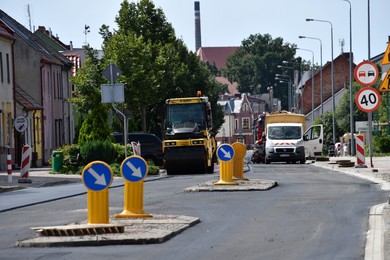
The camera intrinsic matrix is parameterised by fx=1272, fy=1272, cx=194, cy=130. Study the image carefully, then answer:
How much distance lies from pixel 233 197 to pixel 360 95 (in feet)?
33.2

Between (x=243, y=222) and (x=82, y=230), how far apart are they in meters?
3.19

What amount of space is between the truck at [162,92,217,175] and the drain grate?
30275 mm

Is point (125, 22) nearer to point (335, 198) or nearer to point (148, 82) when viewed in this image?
point (148, 82)

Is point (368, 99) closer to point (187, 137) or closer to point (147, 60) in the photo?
point (187, 137)

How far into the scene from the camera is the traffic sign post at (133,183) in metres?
19.1

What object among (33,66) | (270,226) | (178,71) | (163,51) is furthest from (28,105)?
(270,226)

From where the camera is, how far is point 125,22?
76438 millimetres

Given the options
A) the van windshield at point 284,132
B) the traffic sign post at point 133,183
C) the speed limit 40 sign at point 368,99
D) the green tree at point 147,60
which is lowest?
the traffic sign post at point 133,183

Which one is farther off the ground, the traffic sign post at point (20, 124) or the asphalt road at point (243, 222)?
the traffic sign post at point (20, 124)


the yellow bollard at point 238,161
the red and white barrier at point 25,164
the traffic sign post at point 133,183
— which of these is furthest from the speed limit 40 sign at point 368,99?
the traffic sign post at point 133,183

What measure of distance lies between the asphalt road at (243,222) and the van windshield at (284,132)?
35426 mm

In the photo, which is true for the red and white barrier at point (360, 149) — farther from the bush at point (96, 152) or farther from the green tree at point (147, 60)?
the green tree at point (147, 60)

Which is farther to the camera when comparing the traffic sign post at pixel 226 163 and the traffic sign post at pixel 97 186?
the traffic sign post at pixel 226 163

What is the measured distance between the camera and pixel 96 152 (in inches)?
1873
